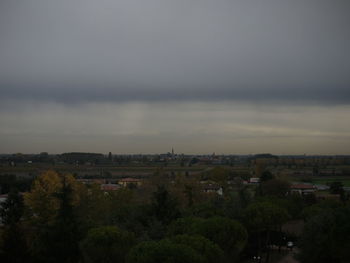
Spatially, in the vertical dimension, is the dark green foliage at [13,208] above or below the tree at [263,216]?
above

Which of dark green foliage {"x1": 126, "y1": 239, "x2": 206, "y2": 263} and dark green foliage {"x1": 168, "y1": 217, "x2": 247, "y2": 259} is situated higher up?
dark green foliage {"x1": 126, "y1": 239, "x2": 206, "y2": 263}

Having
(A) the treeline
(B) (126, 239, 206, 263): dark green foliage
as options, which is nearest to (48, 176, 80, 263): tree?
(A) the treeline

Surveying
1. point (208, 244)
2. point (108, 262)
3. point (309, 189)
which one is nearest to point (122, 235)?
point (108, 262)

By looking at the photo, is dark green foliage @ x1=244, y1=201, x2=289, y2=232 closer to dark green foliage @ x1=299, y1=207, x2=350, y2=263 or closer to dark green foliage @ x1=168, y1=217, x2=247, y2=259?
dark green foliage @ x1=299, y1=207, x2=350, y2=263

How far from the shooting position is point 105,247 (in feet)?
53.5

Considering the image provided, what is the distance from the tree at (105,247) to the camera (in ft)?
53.5

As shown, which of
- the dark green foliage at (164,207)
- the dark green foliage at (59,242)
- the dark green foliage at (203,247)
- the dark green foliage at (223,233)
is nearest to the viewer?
the dark green foliage at (203,247)

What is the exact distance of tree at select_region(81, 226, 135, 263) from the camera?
53.5ft

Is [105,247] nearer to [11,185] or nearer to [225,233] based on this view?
[225,233]

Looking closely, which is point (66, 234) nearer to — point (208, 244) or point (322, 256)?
point (208, 244)

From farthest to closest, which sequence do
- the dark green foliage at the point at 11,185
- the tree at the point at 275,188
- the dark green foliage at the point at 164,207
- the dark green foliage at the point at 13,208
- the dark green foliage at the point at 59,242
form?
the dark green foliage at the point at 11,185
the tree at the point at 275,188
the dark green foliage at the point at 164,207
the dark green foliage at the point at 13,208
the dark green foliage at the point at 59,242

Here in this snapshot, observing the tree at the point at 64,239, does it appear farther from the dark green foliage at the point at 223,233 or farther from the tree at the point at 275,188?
the tree at the point at 275,188

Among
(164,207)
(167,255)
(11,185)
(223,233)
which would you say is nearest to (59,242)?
(164,207)

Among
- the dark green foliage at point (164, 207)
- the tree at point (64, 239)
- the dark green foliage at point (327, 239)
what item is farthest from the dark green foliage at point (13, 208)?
the dark green foliage at point (327, 239)
